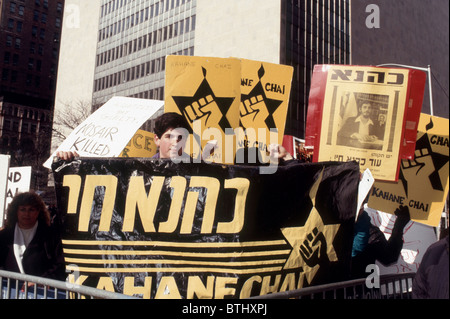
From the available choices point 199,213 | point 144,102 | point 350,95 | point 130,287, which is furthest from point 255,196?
point 144,102

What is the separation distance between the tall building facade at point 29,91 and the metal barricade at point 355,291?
1273cm

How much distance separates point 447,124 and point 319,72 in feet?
4.16

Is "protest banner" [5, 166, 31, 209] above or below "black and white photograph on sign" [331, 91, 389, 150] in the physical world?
below

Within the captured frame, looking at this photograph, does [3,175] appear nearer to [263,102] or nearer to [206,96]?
[206,96]

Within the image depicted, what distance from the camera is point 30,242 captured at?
3.22 meters

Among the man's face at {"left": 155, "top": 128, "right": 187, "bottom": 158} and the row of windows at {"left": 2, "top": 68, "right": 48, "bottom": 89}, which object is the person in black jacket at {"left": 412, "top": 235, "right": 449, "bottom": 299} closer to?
the man's face at {"left": 155, "top": 128, "right": 187, "bottom": 158}

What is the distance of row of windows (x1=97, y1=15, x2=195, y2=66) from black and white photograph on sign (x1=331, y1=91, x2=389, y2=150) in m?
33.0

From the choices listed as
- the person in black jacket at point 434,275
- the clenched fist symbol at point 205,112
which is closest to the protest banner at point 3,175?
the clenched fist symbol at point 205,112

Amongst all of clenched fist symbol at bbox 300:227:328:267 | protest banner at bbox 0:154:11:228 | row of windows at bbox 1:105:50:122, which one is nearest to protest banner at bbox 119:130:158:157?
protest banner at bbox 0:154:11:228

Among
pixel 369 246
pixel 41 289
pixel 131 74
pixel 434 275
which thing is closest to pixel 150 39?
pixel 131 74

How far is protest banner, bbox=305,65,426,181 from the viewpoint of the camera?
3375 mm

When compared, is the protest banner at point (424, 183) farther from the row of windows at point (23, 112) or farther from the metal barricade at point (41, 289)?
the row of windows at point (23, 112)

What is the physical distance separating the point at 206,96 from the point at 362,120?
48.3 inches

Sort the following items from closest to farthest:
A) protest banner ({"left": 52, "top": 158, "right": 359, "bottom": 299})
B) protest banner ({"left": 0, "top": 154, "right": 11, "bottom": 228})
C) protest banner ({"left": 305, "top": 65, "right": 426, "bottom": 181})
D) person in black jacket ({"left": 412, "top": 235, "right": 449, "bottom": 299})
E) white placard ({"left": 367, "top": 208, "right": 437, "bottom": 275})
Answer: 1. person in black jacket ({"left": 412, "top": 235, "right": 449, "bottom": 299})
2. protest banner ({"left": 52, "top": 158, "right": 359, "bottom": 299})
3. protest banner ({"left": 305, "top": 65, "right": 426, "bottom": 181})
4. protest banner ({"left": 0, "top": 154, "right": 11, "bottom": 228})
5. white placard ({"left": 367, "top": 208, "right": 437, "bottom": 275})
